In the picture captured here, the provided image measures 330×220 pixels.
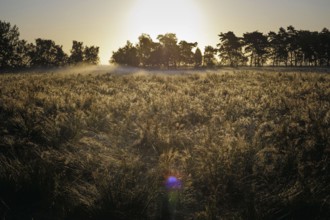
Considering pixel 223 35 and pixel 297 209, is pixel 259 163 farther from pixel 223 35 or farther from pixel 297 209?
pixel 223 35

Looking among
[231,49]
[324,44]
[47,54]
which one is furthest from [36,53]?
[324,44]

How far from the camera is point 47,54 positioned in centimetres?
8069

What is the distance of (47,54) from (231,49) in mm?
52186

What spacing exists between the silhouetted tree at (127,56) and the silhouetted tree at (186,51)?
13.4 metres

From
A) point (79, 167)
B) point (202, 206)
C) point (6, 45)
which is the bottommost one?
point (202, 206)

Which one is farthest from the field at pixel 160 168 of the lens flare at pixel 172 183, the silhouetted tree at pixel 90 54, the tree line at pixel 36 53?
the silhouetted tree at pixel 90 54

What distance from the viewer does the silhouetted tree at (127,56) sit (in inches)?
3339

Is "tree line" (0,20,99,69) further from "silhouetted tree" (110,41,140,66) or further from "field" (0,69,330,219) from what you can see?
"field" (0,69,330,219)

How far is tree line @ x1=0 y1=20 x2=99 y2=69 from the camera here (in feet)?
219

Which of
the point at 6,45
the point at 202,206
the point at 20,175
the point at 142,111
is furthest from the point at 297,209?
the point at 6,45

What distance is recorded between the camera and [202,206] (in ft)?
12.6

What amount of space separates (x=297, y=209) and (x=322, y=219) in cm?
27

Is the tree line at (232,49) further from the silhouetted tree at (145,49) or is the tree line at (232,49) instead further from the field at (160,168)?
the field at (160,168)

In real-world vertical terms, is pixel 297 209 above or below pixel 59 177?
below
